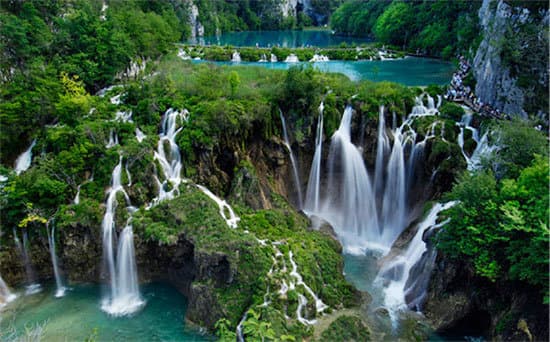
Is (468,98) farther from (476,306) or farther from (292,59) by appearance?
(292,59)

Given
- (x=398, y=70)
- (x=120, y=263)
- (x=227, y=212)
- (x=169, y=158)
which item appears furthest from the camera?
(x=398, y=70)

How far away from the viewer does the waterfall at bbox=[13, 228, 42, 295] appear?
1662cm

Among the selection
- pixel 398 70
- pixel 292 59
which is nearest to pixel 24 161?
pixel 398 70

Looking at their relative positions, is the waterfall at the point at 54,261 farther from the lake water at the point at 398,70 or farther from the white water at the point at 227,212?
the lake water at the point at 398,70

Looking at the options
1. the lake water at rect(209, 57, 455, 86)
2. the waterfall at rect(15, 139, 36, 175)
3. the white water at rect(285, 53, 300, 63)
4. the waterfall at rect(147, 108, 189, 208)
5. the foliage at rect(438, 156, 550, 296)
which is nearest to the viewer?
the foliage at rect(438, 156, 550, 296)

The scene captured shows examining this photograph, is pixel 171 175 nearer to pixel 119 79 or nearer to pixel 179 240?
pixel 179 240

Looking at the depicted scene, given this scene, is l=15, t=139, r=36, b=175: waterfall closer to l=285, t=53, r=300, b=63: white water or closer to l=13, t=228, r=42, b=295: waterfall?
l=13, t=228, r=42, b=295: waterfall

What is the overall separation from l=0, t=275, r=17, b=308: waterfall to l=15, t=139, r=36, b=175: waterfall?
5.46 m

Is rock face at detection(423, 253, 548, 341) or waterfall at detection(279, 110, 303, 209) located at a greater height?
waterfall at detection(279, 110, 303, 209)

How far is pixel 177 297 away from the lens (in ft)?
54.0

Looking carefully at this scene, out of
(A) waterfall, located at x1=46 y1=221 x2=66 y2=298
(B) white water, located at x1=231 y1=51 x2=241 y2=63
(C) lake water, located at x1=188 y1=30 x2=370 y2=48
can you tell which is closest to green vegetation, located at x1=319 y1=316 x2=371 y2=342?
(A) waterfall, located at x1=46 y1=221 x2=66 y2=298

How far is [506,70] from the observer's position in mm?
20562

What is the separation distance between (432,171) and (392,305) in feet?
26.4

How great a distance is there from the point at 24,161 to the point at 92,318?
31.4ft
